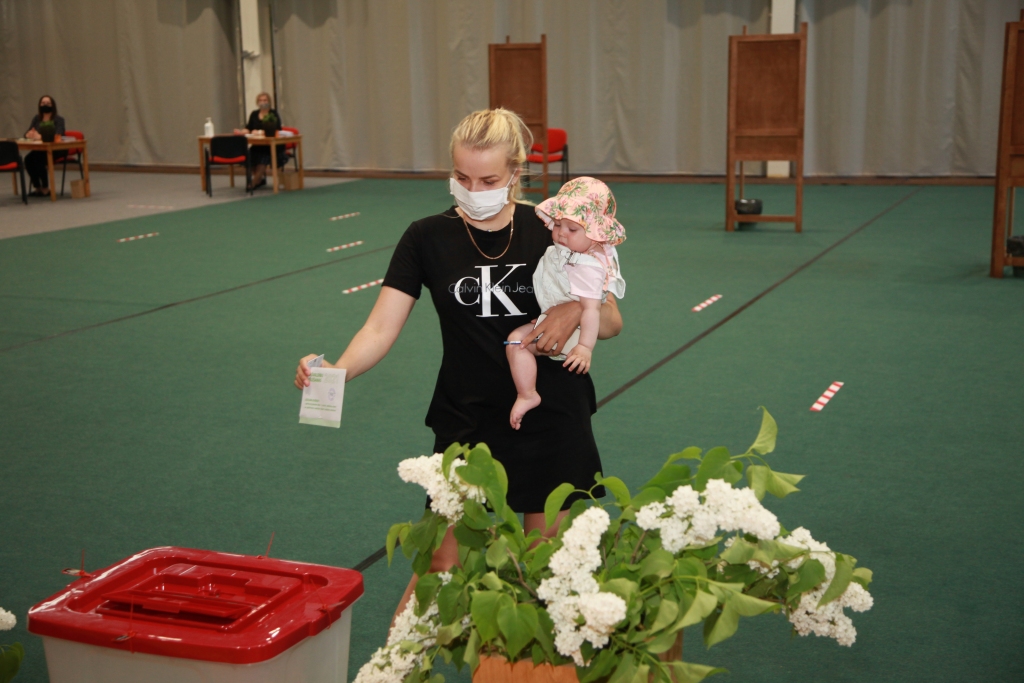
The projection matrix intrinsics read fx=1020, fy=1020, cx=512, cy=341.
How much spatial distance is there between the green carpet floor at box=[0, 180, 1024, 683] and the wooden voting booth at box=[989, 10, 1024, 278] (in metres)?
0.23

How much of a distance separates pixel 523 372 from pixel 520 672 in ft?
2.96

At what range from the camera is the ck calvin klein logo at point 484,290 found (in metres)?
2.29

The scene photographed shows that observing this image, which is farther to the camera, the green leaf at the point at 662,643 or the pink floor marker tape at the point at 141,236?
the pink floor marker tape at the point at 141,236

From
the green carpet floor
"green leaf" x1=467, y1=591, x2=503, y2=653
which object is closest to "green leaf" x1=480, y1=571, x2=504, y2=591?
"green leaf" x1=467, y1=591, x2=503, y2=653

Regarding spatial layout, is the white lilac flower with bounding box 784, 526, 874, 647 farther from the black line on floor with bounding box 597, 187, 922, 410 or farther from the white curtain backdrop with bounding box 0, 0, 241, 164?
the white curtain backdrop with bounding box 0, 0, 241, 164

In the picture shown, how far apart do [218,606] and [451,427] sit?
75cm

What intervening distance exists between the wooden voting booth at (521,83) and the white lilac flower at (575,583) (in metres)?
10.7

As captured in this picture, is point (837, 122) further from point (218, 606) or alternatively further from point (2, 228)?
point (218, 606)

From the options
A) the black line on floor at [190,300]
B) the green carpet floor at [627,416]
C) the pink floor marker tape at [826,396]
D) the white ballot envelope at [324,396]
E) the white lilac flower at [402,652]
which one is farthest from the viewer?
the black line on floor at [190,300]

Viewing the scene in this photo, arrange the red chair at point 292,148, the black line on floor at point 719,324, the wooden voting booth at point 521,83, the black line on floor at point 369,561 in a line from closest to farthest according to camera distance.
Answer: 1. the black line on floor at point 369,561
2. the black line on floor at point 719,324
3. the wooden voting booth at point 521,83
4. the red chair at point 292,148

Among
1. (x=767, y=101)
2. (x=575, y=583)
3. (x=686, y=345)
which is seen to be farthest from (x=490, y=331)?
(x=767, y=101)

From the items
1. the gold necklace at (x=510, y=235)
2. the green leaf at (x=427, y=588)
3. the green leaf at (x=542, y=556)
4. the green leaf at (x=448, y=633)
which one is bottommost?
the green leaf at (x=448, y=633)

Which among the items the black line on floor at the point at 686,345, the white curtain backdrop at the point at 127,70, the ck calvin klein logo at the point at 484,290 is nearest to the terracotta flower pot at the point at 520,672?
the ck calvin klein logo at the point at 484,290

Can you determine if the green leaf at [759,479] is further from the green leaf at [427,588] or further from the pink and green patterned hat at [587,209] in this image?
the pink and green patterned hat at [587,209]
